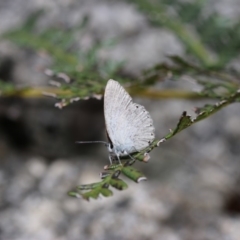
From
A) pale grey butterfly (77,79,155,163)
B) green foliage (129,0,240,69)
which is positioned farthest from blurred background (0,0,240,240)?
pale grey butterfly (77,79,155,163)

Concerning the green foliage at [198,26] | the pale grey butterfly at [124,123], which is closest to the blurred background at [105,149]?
the green foliage at [198,26]

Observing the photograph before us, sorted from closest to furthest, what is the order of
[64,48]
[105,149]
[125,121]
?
[125,121] < [64,48] < [105,149]

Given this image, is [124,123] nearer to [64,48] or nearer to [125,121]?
[125,121]

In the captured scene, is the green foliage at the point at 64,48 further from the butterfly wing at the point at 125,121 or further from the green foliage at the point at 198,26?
the butterfly wing at the point at 125,121

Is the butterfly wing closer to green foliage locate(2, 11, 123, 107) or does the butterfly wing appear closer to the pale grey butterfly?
→ the pale grey butterfly

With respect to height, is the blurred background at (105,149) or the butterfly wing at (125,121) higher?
the blurred background at (105,149)

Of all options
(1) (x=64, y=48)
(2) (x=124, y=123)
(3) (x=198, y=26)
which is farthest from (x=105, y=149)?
(2) (x=124, y=123)

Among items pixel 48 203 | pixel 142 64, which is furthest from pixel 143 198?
pixel 142 64

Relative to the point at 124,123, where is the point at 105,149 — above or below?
above
